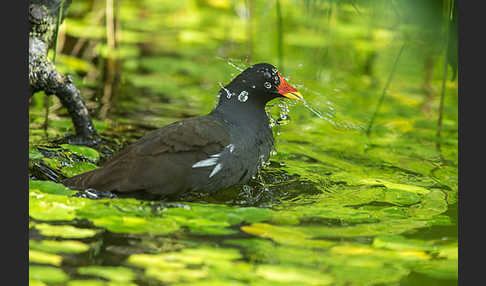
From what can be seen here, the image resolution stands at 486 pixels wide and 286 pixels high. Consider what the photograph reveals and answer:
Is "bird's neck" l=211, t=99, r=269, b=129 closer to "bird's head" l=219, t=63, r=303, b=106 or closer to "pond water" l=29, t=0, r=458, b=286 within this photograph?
"bird's head" l=219, t=63, r=303, b=106

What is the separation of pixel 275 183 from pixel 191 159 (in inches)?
33.2

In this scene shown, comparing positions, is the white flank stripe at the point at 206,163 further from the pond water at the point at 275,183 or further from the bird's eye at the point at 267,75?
the bird's eye at the point at 267,75

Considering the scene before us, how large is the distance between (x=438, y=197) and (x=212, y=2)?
25.5 feet

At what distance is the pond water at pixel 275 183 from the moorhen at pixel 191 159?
151mm

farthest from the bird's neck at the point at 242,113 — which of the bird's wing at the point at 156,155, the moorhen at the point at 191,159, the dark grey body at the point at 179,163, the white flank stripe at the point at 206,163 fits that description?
the white flank stripe at the point at 206,163

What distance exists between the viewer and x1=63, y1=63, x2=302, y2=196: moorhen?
13.1 ft

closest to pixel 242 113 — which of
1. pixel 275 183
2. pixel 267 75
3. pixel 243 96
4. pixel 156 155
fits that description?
pixel 243 96

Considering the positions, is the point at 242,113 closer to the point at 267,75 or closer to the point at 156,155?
the point at 267,75

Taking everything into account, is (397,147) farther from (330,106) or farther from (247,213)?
(247,213)

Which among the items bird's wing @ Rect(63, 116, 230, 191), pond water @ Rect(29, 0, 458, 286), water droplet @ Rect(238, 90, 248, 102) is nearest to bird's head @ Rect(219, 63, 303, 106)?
water droplet @ Rect(238, 90, 248, 102)

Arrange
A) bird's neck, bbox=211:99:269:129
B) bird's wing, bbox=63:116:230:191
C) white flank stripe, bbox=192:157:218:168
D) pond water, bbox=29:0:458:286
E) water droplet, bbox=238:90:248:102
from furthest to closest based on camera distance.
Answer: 1. water droplet, bbox=238:90:248:102
2. bird's neck, bbox=211:99:269:129
3. white flank stripe, bbox=192:157:218:168
4. bird's wing, bbox=63:116:230:191
5. pond water, bbox=29:0:458:286

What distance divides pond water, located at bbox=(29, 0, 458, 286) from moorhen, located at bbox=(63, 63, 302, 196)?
151 millimetres

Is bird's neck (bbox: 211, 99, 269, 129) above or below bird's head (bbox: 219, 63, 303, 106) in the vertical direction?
below

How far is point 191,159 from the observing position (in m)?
4.09
